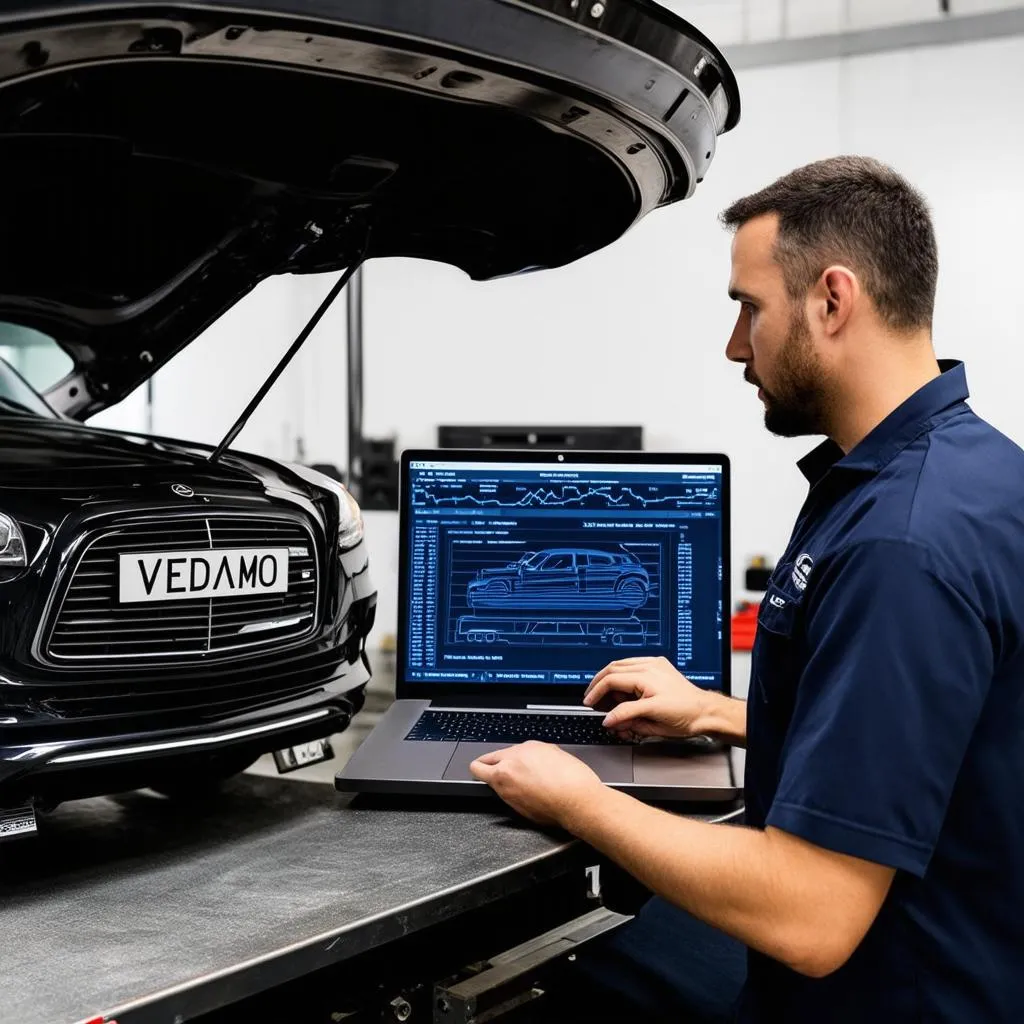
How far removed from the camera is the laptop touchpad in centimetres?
138

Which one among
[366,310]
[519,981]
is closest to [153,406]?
[366,310]

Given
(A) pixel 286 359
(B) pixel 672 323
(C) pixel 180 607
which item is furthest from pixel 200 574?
(B) pixel 672 323

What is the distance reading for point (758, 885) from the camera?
104 centimetres

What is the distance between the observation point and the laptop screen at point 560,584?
5.73 feet

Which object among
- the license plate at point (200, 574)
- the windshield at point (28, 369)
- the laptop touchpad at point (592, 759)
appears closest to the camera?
the license plate at point (200, 574)

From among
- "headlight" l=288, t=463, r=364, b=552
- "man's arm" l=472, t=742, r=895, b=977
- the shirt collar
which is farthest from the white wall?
"man's arm" l=472, t=742, r=895, b=977

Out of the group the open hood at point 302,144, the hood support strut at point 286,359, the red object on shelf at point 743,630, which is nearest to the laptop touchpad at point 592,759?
the hood support strut at point 286,359

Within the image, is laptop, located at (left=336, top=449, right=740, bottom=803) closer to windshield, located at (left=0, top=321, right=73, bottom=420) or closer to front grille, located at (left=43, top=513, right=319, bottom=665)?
front grille, located at (left=43, top=513, right=319, bottom=665)

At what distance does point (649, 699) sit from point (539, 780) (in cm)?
32

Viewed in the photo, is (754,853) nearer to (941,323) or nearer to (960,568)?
(960,568)

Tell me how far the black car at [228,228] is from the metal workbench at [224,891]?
4.1 inches

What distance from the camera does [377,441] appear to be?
5.33 metres

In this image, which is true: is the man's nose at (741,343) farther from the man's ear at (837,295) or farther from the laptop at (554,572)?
the laptop at (554,572)

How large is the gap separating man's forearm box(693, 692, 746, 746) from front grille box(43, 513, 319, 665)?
51 centimetres
